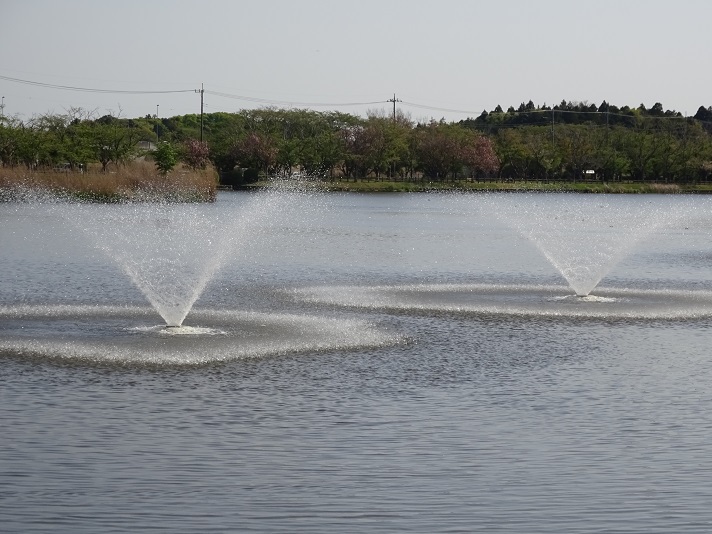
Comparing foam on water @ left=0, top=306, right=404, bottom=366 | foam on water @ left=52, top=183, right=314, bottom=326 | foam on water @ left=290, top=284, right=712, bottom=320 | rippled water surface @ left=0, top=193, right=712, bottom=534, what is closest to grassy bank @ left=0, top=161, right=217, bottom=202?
foam on water @ left=52, top=183, right=314, bottom=326

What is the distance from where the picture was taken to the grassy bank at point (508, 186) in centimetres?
12988

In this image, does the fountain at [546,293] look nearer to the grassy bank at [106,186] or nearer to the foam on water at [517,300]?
the foam on water at [517,300]

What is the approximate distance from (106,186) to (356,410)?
2420 inches

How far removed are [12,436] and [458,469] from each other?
201 inches

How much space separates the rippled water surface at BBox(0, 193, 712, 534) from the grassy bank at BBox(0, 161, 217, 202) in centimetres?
4271

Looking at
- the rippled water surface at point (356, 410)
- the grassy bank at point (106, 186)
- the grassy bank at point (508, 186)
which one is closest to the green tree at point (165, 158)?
the grassy bank at point (106, 186)

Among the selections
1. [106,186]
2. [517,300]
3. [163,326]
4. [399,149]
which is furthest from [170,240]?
[399,149]

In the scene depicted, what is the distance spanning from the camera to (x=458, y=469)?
13055 mm

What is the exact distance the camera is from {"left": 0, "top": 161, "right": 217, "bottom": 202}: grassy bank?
74188mm

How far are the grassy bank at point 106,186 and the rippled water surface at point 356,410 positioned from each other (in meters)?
42.7

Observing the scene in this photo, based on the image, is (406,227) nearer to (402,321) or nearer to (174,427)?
(402,321)

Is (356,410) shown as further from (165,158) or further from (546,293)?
(165,158)

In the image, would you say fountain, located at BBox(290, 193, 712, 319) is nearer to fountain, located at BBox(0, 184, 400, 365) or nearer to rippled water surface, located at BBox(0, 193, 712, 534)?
rippled water surface, located at BBox(0, 193, 712, 534)

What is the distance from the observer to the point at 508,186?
134 meters
